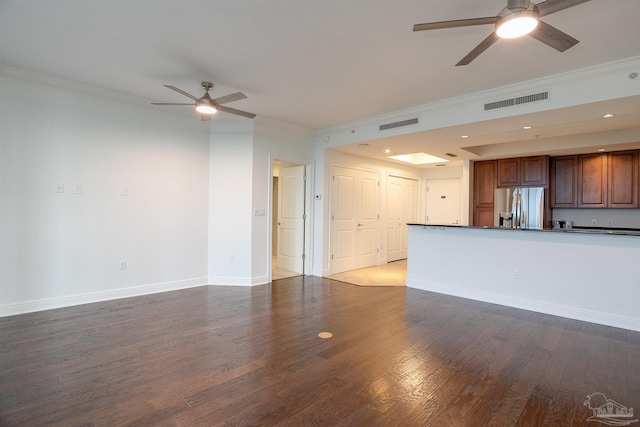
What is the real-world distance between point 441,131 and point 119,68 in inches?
163

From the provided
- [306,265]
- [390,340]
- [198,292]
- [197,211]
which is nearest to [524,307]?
[390,340]

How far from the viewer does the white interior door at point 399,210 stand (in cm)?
779

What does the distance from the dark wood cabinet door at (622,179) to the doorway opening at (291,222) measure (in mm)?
5524

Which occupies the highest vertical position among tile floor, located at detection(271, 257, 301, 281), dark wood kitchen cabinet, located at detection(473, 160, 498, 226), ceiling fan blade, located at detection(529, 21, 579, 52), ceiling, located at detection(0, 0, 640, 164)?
ceiling, located at detection(0, 0, 640, 164)

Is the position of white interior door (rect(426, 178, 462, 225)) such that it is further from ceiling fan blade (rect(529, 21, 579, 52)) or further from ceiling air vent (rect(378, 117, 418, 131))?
ceiling fan blade (rect(529, 21, 579, 52))

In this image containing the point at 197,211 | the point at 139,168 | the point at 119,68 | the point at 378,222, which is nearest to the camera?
the point at 119,68

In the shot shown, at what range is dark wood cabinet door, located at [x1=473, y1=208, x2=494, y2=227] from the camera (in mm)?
6758

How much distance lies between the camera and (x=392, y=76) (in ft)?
11.6

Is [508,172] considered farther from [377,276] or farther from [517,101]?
[377,276]

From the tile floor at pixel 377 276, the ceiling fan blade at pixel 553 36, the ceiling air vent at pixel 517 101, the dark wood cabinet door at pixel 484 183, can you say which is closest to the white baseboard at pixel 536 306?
the tile floor at pixel 377 276

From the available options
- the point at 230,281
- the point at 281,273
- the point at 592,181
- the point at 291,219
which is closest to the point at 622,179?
the point at 592,181

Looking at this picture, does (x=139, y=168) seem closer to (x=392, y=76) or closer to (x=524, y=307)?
(x=392, y=76)

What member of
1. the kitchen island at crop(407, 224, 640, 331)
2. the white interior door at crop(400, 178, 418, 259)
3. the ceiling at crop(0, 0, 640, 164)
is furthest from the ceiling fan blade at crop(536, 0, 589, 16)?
the white interior door at crop(400, 178, 418, 259)

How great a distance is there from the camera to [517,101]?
3.70 metres
